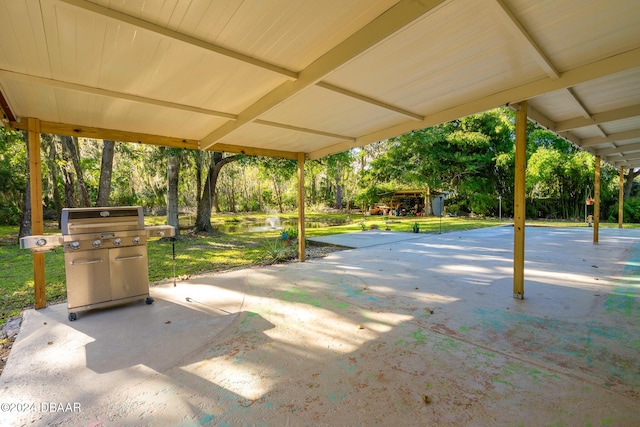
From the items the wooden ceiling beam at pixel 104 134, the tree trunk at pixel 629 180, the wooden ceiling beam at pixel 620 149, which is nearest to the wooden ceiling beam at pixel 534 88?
the wooden ceiling beam at pixel 104 134

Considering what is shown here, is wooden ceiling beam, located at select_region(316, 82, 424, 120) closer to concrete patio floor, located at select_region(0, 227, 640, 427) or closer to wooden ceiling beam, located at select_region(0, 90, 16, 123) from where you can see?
concrete patio floor, located at select_region(0, 227, 640, 427)

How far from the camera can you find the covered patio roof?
1876mm

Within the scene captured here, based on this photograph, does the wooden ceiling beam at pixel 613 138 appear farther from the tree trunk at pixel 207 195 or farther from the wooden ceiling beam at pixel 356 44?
the tree trunk at pixel 207 195

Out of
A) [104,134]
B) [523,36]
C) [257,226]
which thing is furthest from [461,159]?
[104,134]

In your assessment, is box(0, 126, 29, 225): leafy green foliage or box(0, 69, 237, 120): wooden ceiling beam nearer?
box(0, 69, 237, 120): wooden ceiling beam

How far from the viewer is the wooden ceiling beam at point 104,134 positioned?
3763 millimetres

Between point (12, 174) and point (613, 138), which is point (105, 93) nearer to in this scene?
point (613, 138)

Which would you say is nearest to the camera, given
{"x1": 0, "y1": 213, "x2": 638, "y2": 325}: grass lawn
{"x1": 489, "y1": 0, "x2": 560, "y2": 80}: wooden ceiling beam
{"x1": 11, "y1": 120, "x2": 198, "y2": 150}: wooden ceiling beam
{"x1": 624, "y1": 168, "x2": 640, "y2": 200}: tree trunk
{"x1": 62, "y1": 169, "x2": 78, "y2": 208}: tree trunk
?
{"x1": 489, "y1": 0, "x2": 560, "y2": 80}: wooden ceiling beam

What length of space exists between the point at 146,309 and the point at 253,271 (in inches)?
79.3

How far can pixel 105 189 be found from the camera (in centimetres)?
830

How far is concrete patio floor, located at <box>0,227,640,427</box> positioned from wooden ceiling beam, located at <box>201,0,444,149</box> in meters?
2.28

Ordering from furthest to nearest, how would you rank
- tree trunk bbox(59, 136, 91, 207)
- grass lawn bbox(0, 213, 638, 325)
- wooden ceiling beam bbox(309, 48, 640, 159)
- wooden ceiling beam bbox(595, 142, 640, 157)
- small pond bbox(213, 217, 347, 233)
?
small pond bbox(213, 217, 347, 233) < tree trunk bbox(59, 136, 91, 207) < wooden ceiling beam bbox(595, 142, 640, 157) < grass lawn bbox(0, 213, 638, 325) < wooden ceiling beam bbox(309, 48, 640, 159)

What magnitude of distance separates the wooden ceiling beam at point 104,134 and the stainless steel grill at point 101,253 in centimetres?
142

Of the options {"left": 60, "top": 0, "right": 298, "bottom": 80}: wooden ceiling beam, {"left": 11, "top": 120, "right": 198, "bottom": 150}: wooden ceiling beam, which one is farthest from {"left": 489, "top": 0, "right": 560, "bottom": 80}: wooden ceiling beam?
{"left": 11, "top": 120, "right": 198, "bottom": 150}: wooden ceiling beam
